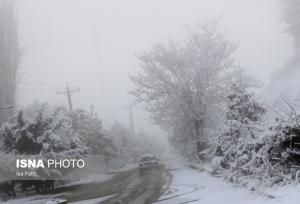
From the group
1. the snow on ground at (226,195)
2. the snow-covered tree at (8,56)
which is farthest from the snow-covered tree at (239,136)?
the snow-covered tree at (8,56)

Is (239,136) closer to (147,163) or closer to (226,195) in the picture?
(226,195)

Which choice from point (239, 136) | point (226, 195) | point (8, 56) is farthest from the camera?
point (8, 56)

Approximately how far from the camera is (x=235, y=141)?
16766mm

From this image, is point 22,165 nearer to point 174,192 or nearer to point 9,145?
point 9,145

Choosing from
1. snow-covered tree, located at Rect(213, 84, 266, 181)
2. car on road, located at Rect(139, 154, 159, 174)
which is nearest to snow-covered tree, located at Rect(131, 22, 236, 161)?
car on road, located at Rect(139, 154, 159, 174)

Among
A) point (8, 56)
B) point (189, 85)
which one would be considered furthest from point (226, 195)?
point (8, 56)

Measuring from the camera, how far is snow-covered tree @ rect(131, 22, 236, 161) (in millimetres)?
32938

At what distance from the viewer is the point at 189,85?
3300 cm

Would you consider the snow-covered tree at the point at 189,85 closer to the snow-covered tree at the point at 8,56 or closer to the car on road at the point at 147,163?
the car on road at the point at 147,163

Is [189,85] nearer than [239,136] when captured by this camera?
No

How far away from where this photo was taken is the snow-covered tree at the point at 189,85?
32.9m

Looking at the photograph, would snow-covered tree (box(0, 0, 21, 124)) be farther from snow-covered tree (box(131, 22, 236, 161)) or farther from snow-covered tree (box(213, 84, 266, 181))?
snow-covered tree (box(213, 84, 266, 181))

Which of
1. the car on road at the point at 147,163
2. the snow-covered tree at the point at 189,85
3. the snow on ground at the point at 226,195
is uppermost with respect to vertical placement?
the snow-covered tree at the point at 189,85

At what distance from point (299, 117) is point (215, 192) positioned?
4463 mm
